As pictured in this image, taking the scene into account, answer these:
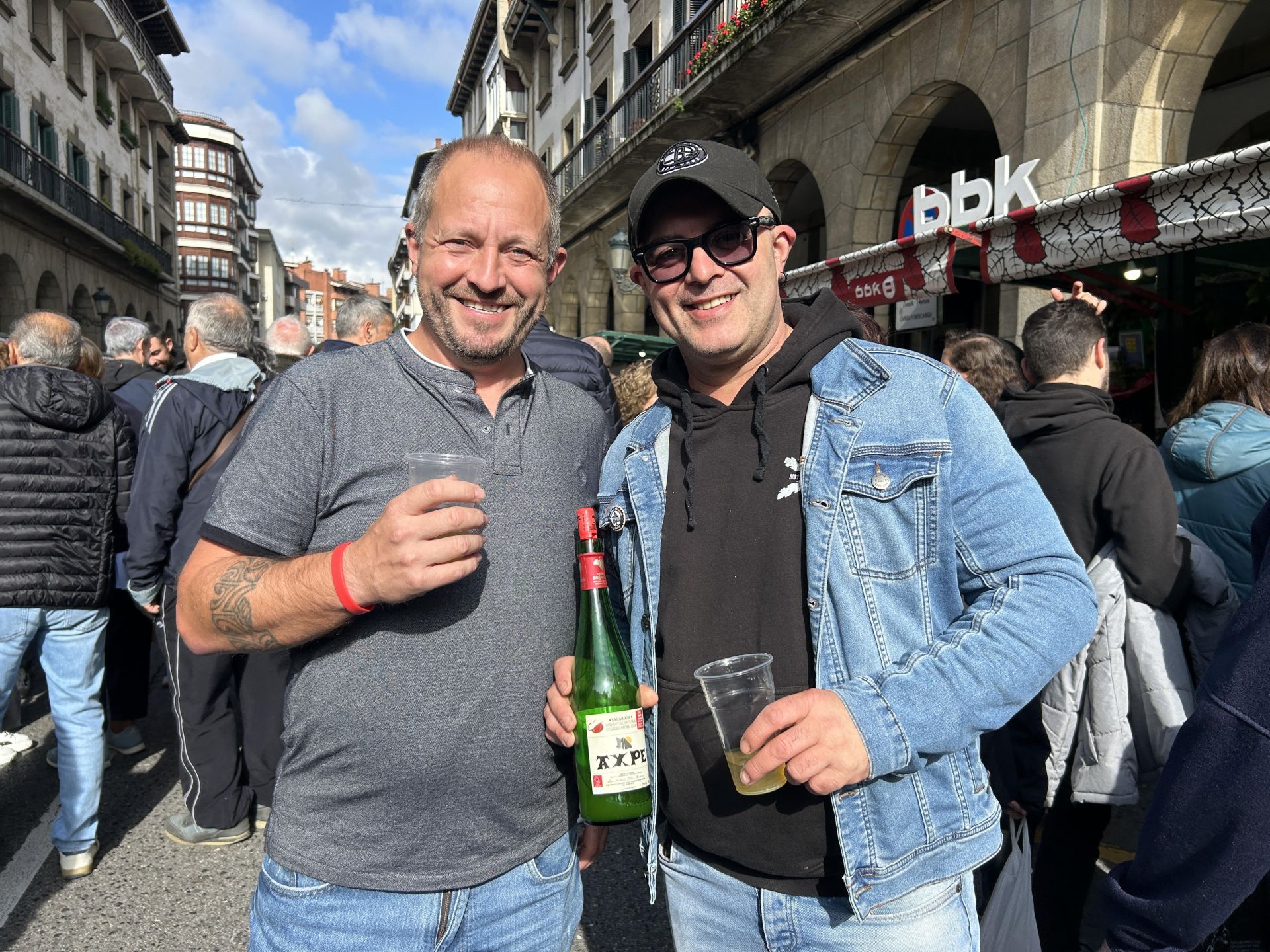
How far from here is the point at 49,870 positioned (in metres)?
3.73

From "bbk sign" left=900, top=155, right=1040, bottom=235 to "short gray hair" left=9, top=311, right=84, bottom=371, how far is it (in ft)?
17.5

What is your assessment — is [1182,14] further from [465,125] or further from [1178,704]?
[465,125]

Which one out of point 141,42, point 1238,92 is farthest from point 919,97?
point 141,42

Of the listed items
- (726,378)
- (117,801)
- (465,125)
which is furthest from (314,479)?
(465,125)

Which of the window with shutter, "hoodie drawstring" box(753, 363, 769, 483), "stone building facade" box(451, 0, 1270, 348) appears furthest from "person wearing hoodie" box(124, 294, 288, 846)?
the window with shutter

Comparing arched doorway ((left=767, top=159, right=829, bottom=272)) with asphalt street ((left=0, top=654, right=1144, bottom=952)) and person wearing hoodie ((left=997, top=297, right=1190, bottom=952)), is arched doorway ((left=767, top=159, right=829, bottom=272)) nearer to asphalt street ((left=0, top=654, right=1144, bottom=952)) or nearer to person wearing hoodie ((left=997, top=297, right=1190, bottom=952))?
person wearing hoodie ((left=997, top=297, right=1190, bottom=952))

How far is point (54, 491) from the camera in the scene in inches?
150

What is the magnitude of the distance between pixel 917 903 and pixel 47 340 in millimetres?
4672

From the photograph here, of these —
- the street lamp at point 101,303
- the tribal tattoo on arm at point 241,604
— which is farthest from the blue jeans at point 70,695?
the street lamp at point 101,303

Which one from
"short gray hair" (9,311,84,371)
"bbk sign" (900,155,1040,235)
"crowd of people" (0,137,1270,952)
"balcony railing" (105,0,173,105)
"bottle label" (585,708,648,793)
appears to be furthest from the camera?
"balcony railing" (105,0,173,105)

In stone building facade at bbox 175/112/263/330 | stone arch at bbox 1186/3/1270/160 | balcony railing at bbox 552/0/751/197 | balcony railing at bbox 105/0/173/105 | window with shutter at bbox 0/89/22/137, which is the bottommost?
stone arch at bbox 1186/3/1270/160

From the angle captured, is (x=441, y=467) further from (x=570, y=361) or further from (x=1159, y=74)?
(x=1159, y=74)

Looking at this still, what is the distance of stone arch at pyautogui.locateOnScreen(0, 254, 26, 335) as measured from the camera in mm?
18641

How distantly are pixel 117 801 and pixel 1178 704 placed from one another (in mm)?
4962
